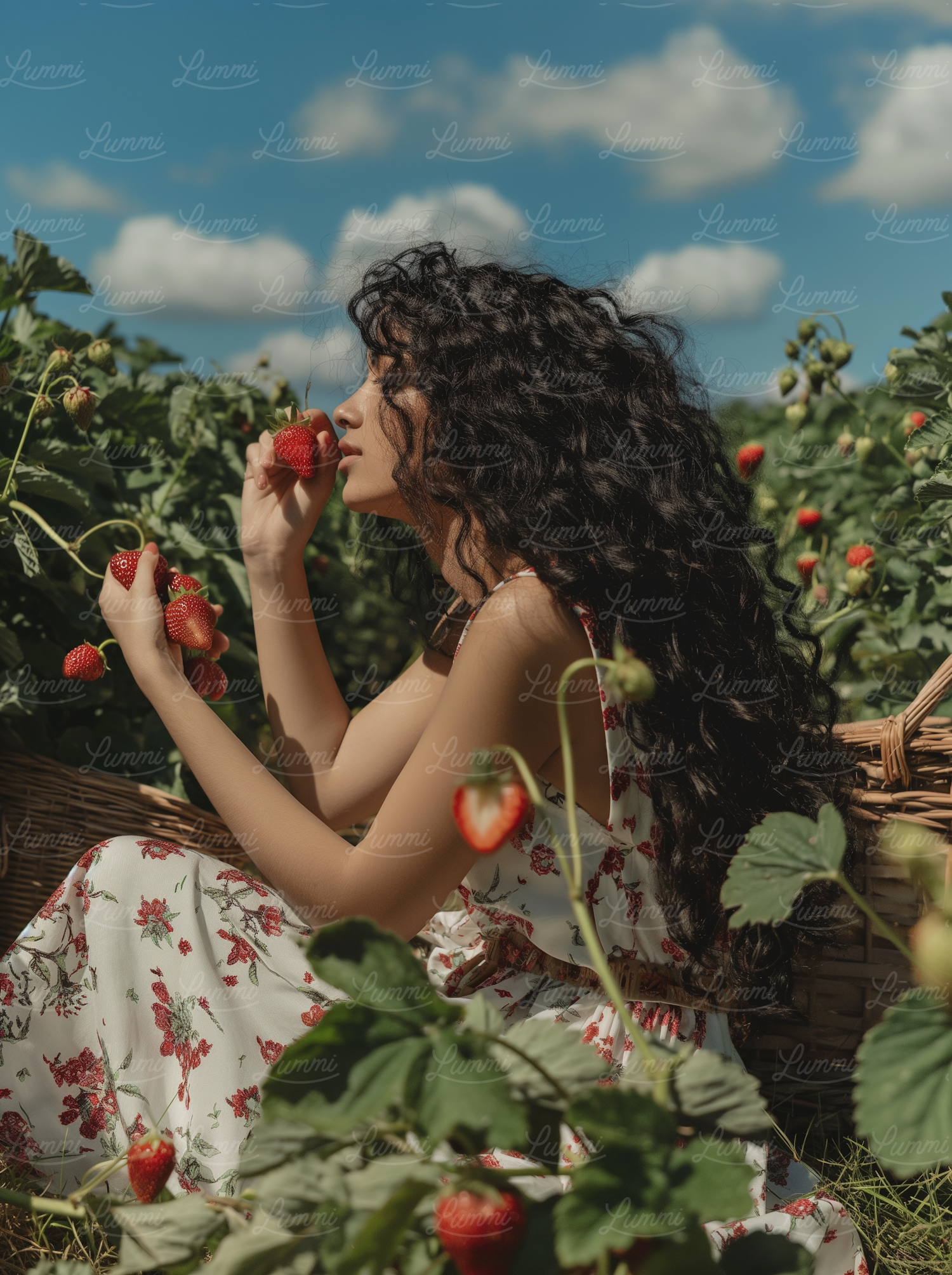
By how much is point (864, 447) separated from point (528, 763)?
1.44 meters

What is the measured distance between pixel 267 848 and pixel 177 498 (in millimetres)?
1178

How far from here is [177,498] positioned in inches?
87.7

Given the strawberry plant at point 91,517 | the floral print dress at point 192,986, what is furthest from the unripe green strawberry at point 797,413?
the floral print dress at point 192,986

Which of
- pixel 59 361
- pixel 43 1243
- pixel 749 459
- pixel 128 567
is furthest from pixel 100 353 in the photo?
pixel 43 1243

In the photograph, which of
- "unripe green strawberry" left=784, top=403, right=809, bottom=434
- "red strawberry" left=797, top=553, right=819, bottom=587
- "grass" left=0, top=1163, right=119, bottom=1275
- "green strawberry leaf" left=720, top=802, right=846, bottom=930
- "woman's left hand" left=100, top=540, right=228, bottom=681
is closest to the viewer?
"green strawberry leaf" left=720, top=802, right=846, bottom=930

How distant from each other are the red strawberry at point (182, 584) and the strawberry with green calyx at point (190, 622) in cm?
3

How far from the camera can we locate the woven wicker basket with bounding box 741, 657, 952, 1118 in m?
1.42

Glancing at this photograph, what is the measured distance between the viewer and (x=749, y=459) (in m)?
2.05

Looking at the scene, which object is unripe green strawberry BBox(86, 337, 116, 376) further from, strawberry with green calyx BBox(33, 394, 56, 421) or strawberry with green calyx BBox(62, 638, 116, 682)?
strawberry with green calyx BBox(62, 638, 116, 682)

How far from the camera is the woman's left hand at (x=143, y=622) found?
4.54ft

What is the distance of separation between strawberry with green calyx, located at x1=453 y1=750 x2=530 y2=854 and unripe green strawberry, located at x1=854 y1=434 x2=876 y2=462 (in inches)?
77.2

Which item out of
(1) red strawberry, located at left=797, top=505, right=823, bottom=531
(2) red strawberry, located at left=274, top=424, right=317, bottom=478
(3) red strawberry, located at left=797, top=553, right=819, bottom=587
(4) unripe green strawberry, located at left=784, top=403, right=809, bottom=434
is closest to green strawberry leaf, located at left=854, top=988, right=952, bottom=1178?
(2) red strawberry, located at left=274, top=424, right=317, bottom=478

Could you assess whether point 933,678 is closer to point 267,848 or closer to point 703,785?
point 703,785

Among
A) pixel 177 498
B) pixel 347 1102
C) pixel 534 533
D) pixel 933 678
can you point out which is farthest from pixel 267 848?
pixel 177 498
